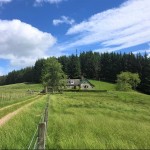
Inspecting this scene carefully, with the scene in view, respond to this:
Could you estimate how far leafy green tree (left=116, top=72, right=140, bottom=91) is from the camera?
124 meters

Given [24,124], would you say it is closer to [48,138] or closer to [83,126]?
[83,126]

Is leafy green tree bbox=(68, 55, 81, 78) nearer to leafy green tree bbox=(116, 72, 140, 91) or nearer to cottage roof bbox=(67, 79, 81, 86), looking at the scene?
cottage roof bbox=(67, 79, 81, 86)

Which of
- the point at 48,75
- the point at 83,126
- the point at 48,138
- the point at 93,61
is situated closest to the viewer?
the point at 48,138

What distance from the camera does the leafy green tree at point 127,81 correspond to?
124 m

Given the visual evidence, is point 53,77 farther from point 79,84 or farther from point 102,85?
point 102,85

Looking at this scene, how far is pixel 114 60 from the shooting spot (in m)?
164

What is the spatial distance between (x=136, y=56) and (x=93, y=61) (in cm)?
2427

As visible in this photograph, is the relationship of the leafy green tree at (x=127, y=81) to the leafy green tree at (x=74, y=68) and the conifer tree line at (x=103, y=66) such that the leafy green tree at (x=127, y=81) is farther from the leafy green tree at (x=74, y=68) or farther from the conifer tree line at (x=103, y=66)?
the leafy green tree at (x=74, y=68)

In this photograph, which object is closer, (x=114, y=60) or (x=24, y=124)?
(x=24, y=124)

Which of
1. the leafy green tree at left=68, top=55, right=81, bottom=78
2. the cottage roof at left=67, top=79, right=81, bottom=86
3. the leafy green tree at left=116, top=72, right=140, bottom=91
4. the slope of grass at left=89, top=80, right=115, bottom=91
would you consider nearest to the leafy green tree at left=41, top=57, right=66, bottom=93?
the leafy green tree at left=116, top=72, right=140, bottom=91

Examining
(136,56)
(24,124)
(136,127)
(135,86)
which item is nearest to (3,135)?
(24,124)

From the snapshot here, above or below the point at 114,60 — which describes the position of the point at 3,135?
below

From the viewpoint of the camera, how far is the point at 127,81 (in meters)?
130

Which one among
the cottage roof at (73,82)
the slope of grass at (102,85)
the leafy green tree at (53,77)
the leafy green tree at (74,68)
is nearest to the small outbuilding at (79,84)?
the cottage roof at (73,82)
